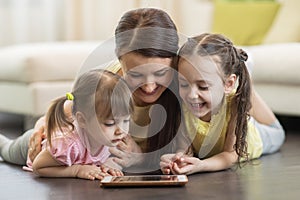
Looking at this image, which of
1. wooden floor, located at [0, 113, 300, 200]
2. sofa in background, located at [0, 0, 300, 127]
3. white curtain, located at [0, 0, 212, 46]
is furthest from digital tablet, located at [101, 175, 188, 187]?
white curtain, located at [0, 0, 212, 46]

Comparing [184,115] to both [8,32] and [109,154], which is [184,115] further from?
[8,32]

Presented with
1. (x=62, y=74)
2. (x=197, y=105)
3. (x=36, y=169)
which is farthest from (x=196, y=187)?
(x=62, y=74)

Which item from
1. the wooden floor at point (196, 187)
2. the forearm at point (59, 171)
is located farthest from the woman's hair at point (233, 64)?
the forearm at point (59, 171)

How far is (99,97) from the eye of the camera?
1.70 m

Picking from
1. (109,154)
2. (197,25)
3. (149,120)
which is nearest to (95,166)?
(109,154)

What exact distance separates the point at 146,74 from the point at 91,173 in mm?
317

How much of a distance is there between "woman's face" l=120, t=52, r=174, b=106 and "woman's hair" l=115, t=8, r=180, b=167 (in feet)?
0.05

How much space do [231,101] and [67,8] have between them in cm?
228

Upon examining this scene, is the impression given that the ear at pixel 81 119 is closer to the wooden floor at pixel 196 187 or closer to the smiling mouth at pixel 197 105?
the wooden floor at pixel 196 187

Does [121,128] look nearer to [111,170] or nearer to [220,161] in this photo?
[111,170]

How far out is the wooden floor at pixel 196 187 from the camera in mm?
1571

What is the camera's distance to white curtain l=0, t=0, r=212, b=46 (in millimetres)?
3822

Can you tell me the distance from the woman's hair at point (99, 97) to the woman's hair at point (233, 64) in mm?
208

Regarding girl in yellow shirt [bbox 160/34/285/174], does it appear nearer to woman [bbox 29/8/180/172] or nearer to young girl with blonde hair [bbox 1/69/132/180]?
woman [bbox 29/8/180/172]
